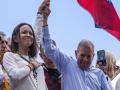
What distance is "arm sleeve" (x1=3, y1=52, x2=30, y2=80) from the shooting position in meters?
7.55

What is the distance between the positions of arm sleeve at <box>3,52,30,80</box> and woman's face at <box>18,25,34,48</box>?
30cm

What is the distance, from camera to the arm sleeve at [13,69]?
755 cm

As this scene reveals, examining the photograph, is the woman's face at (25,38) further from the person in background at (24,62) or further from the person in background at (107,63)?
the person in background at (107,63)

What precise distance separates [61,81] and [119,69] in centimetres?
199

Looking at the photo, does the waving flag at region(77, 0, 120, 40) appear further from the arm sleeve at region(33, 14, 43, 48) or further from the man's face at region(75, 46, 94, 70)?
the arm sleeve at region(33, 14, 43, 48)

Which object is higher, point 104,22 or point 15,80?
point 104,22

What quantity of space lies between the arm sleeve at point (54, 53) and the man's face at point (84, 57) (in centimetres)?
18

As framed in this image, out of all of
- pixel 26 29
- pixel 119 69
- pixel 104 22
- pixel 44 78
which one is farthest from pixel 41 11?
pixel 119 69

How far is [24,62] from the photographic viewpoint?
782 centimetres

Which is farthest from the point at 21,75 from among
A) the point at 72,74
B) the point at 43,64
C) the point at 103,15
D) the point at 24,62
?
the point at 103,15

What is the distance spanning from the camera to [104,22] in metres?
9.34

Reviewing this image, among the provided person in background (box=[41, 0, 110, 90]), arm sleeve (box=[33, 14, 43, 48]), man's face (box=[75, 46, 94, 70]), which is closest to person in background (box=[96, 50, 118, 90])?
person in background (box=[41, 0, 110, 90])

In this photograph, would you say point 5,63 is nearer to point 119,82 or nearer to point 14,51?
point 14,51

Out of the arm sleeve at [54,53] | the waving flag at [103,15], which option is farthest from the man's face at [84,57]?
the waving flag at [103,15]
